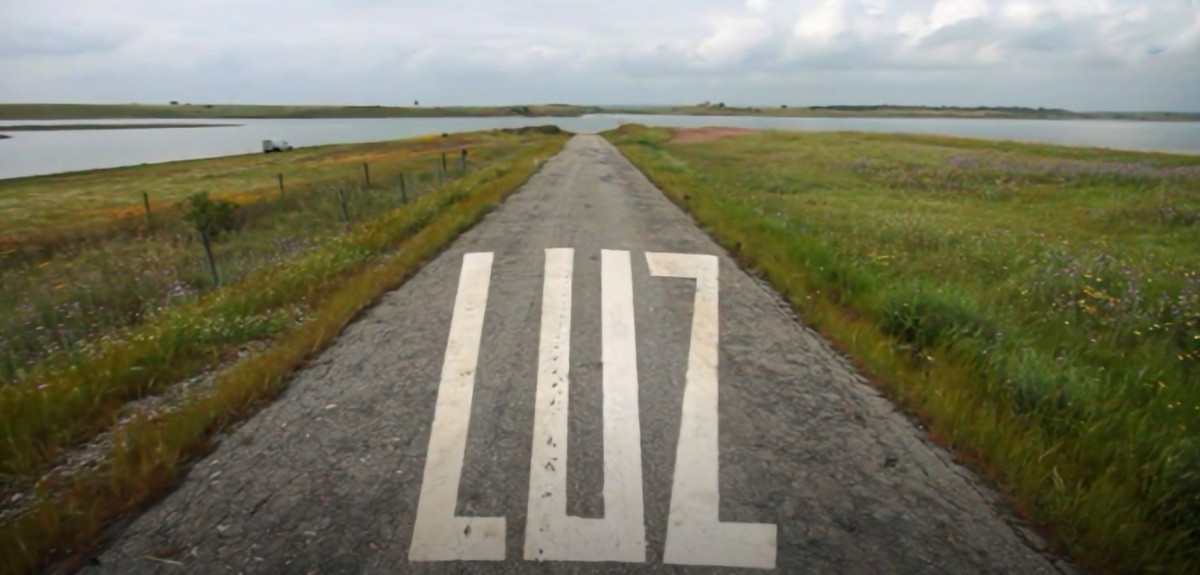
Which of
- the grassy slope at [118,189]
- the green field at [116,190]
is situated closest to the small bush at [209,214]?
the green field at [116,190]

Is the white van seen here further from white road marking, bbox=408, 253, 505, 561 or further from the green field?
white road marking, bbox=408, 253, 505, 561

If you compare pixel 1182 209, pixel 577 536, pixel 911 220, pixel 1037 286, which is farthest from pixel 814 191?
pixel 577 536

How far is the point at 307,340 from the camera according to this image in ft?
16.0

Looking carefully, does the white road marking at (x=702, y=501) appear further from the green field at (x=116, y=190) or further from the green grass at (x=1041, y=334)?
the green field at (x=116, y=190)

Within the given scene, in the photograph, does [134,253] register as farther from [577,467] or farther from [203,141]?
[203,141]

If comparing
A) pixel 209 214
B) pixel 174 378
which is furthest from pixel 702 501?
pixel 209 214

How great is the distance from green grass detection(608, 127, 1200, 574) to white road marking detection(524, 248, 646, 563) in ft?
7.00

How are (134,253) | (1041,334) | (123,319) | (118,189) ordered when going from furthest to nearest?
(118,189) < (134,253) < (123,319) < (1041,334)

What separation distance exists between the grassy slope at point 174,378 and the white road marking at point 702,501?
2994 mm

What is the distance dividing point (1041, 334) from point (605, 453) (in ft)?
18.3

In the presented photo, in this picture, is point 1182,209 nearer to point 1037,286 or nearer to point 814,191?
point 814,191

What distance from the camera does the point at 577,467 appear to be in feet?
10.3

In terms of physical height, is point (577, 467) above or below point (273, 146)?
below

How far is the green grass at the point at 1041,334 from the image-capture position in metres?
2.97
